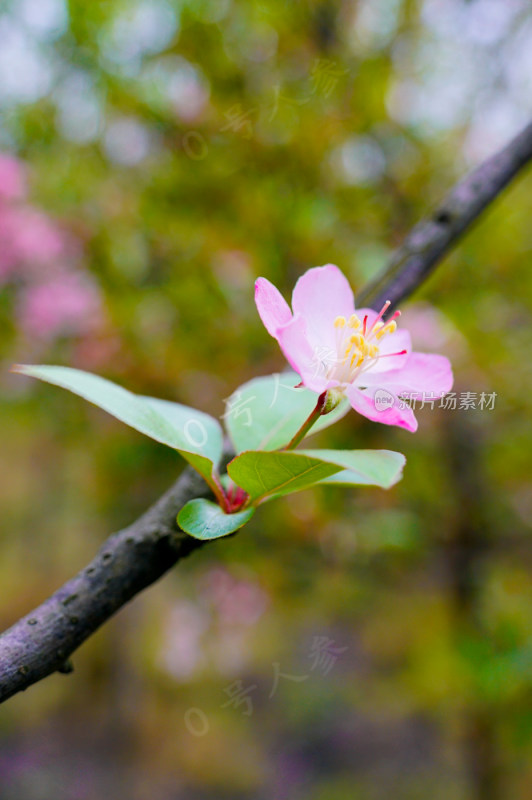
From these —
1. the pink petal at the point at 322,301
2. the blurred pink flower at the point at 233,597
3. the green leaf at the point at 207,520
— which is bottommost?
the green leaf at the point at 207,520

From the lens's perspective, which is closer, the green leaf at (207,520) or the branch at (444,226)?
the green leaf at (207,520)

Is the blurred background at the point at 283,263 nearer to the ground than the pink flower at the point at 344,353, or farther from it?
farther from it

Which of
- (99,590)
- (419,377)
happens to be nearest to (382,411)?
(419,377)

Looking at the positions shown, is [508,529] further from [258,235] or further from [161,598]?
[161,598]

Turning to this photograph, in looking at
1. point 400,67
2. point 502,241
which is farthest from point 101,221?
point 502,241

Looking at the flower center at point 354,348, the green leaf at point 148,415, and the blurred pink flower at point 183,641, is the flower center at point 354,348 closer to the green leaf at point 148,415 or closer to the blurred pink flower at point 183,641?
the green leaf at point 148,415

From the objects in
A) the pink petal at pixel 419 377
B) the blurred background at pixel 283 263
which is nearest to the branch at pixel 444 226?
the pink petal at pixel 419 377

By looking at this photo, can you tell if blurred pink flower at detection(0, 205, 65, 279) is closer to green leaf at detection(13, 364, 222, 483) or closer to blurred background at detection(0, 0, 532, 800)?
blurred background at detection(0, 0, 532, 800)

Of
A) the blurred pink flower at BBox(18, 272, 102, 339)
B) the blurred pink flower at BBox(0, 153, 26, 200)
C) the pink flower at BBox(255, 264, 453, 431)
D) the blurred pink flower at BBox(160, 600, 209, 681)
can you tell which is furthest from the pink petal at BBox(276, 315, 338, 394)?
the blurred pink flower at BBox(160, 600, 209, 681)
